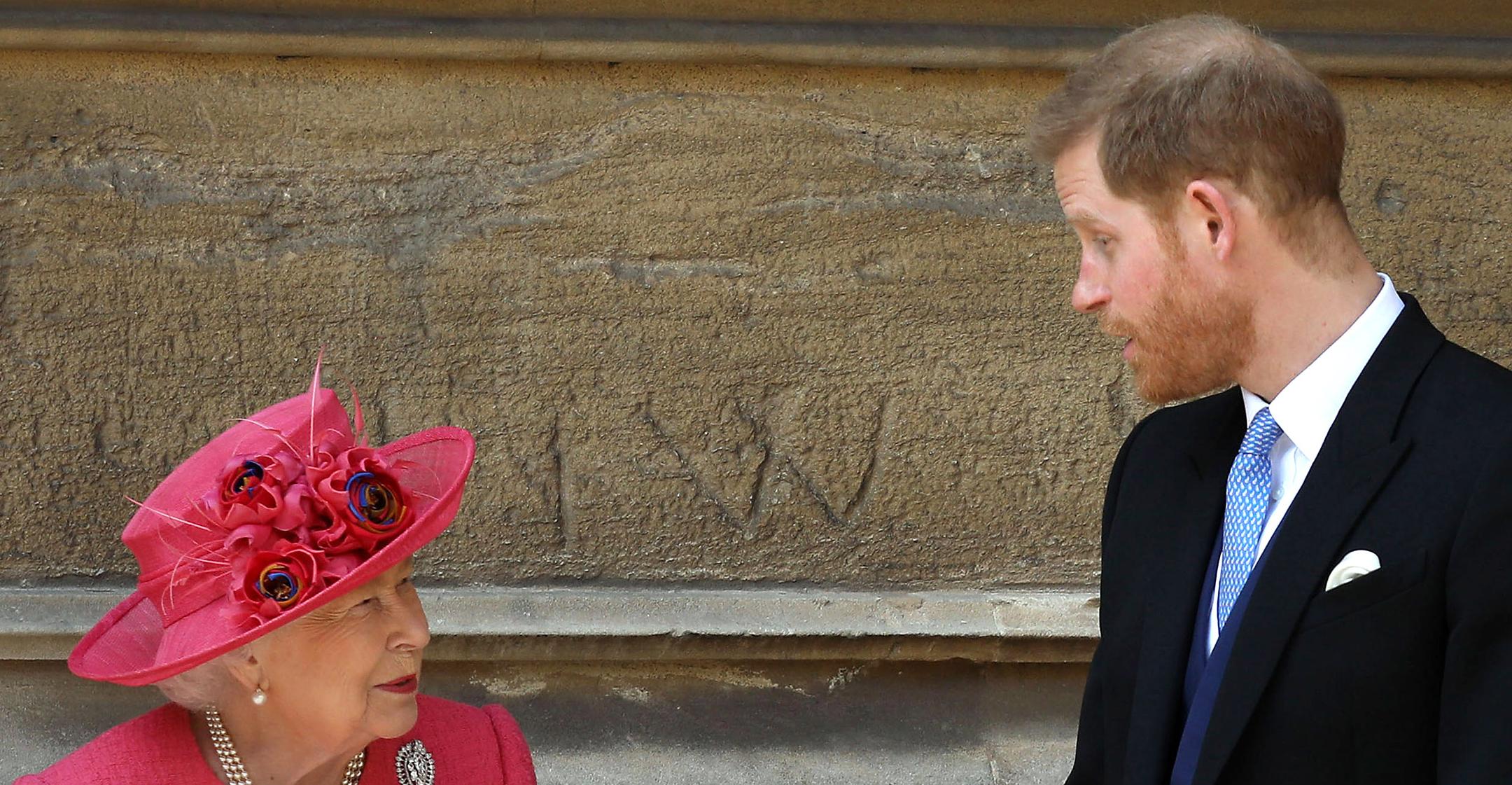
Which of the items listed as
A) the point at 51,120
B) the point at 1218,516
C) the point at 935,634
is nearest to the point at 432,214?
the point at 51,120

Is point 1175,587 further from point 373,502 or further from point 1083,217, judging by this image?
point 373,502

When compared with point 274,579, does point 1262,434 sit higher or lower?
higher

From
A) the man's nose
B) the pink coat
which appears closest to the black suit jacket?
the man's nose

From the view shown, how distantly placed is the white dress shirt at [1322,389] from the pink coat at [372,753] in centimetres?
104

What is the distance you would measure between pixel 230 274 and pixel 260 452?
4.56 feet

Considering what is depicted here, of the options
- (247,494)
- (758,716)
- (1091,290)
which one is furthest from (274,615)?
(758,716)

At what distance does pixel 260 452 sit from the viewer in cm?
186

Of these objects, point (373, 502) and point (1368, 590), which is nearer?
point (1368, 590)

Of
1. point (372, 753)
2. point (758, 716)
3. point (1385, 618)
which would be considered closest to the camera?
point (1385, 618)

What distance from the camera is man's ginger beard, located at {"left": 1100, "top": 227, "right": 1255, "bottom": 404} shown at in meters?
1.71

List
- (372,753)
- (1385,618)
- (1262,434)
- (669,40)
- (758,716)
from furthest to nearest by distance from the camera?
(758,716), (669,40), (372,753), (1262,434), (1385,618)

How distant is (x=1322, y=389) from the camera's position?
5.53ft

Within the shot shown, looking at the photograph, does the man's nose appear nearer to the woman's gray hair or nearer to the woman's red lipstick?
the woman's red lipstick

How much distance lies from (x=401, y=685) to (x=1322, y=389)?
1.22m
